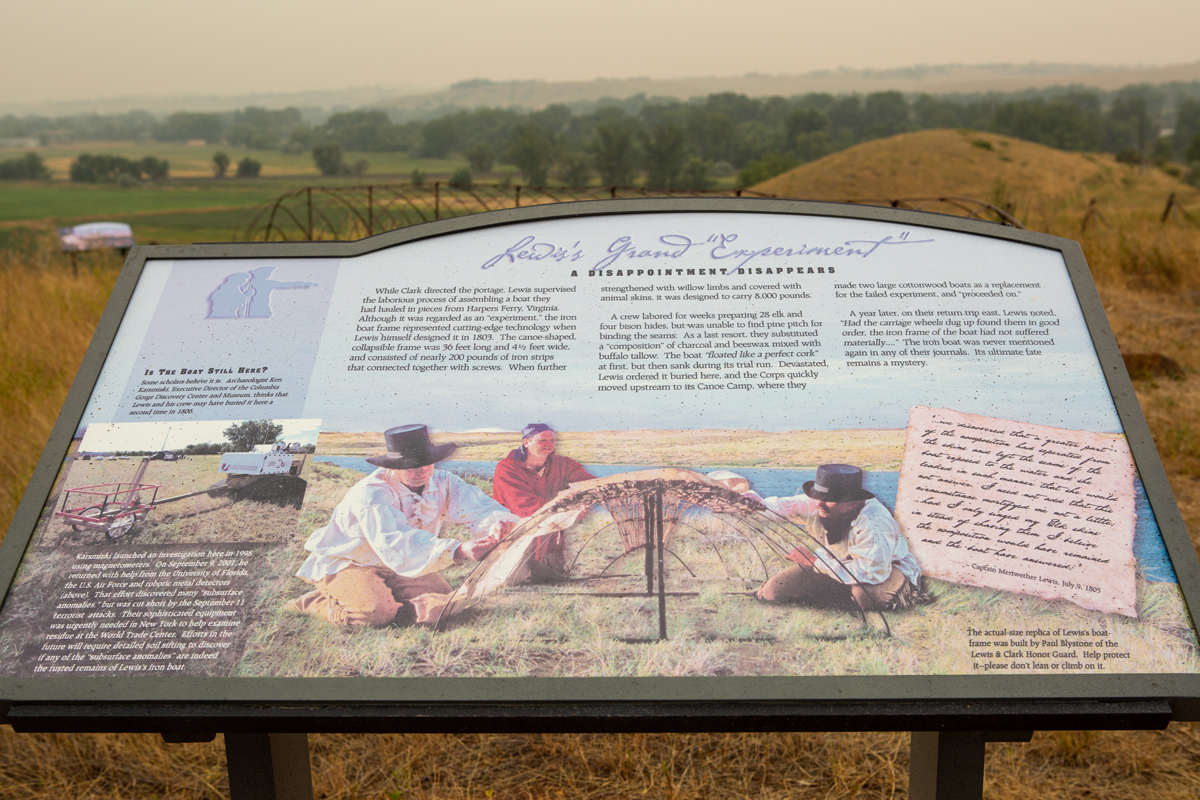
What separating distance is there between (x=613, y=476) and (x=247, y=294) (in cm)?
119

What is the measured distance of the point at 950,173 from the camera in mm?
36688

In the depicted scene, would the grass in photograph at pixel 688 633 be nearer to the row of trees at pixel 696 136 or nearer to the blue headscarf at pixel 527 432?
the blue headscarf at pixel 527 432

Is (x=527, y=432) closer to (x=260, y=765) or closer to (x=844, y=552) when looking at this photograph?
(x=844, y=552)

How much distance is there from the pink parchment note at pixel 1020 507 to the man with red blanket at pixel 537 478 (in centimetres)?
74

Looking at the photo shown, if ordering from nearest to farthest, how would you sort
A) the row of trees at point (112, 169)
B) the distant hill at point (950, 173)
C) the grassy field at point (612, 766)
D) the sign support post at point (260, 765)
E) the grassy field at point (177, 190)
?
the sign support post at point (260, 765) < the grassy field at point (612, 766) < the distant hill at point (950, 173) < the grassy field at point (177, 190) < the row of trees at point (112, 169)

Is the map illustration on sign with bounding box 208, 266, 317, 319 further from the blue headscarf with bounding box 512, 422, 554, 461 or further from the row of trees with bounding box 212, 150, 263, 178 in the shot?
the row of trees with bounding box 212, 150, 263, 178

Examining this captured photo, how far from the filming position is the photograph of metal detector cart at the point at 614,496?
152cm

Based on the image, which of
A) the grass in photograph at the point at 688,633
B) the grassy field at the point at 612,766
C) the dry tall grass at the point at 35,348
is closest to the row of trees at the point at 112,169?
the dry tall grass at the point at 35,348

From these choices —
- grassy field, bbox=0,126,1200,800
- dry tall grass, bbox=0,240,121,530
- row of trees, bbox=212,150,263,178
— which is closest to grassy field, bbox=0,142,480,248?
row of trees, bbox=212,150,263,178

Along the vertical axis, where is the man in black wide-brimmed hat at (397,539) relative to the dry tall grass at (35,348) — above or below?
above

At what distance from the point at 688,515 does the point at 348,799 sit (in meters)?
1.66

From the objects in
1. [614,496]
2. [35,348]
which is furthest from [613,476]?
[35,348]

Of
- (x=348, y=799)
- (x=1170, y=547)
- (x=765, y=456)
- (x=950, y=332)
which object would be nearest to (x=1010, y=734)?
(x=1170, y=547)

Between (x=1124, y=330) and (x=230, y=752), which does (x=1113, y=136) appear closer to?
(x=1124, y=330)
